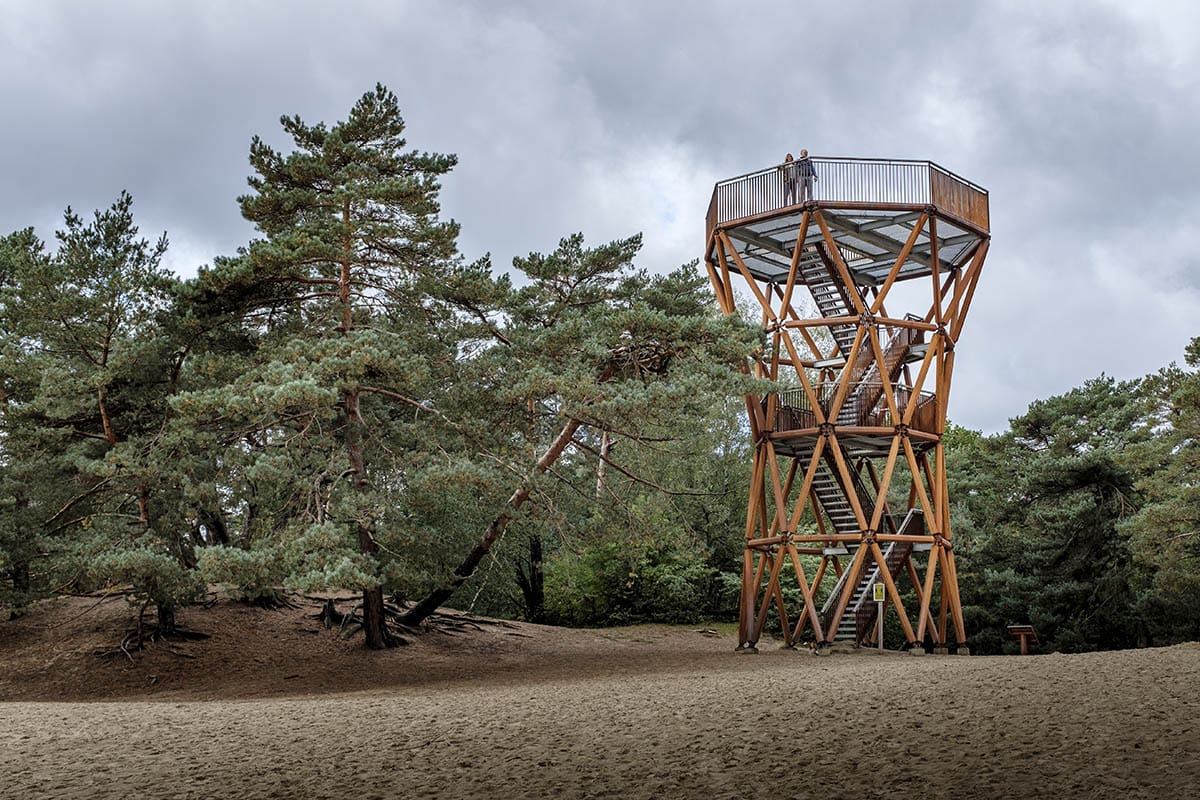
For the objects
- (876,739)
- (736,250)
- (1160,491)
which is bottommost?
(876,739)

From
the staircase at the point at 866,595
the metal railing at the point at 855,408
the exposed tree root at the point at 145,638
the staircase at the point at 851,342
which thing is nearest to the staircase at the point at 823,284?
the staircase at the point at 851,342

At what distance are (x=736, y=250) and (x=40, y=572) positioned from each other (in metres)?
13.0

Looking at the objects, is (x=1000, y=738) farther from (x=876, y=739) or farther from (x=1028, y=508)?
(x=1028, y=508)

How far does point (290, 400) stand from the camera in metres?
13.2

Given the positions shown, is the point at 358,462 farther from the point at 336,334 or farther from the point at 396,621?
the point at 396,621

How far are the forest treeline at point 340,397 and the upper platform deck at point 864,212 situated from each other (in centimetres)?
188

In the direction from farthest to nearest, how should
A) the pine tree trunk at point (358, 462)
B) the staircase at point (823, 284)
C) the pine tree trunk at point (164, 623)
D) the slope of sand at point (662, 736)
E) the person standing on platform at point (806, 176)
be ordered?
1. the staircase at point (823, 284)
2. the person standing on platform at point (806, 176)
3. the pine tree trunk at point (164, 623)
4. the pine tree trunk at point (358, 462)
5. the slope of sand at point (662, 736)

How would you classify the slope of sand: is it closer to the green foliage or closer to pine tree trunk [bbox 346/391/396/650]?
pine tree trunk [bbox 346/391/396/650]

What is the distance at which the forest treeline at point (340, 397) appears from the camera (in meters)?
14.6

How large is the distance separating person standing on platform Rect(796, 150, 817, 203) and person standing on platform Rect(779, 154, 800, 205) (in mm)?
78

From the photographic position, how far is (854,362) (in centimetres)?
1884

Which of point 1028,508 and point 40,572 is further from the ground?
point 1028,508

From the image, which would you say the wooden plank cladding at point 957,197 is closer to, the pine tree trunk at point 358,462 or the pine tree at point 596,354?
the pine tree at point 596,354

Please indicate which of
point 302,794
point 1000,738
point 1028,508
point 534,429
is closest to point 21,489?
point 534,429
